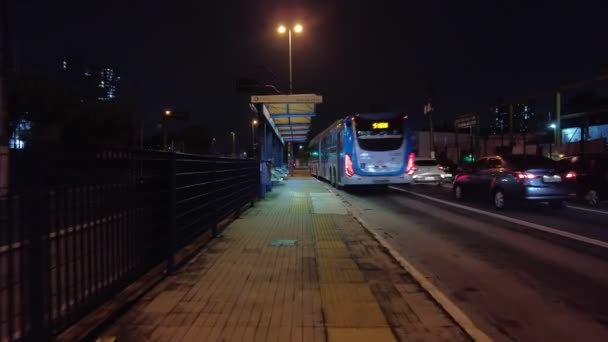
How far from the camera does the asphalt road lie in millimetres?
5047

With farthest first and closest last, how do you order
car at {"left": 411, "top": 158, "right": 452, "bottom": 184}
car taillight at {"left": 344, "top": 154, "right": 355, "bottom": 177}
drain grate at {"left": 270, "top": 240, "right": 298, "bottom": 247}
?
car at {"left": 411, "top": 158, "right": 452, "bottom": 184} → car taillight at {"left": 344, "top": 154, "right": 355, "bottom": 177} → drain grate at {"left": 270, "top": 240, "right": 298, "bottom": 247}

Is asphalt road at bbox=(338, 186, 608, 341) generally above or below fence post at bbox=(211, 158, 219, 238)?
below

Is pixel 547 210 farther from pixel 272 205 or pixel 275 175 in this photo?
pixel 275 175

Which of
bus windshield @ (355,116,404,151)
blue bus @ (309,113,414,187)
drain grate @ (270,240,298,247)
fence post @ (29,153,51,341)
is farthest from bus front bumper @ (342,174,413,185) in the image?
fence post @ (29,153,51,341)

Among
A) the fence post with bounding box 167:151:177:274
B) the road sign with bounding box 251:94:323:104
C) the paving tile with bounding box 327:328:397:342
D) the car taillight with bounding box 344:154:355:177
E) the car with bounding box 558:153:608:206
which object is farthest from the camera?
the car taillight with bounding box 344:154:355:177

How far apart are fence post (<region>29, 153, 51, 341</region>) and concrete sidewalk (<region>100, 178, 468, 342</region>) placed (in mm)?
863

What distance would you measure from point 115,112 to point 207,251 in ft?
146

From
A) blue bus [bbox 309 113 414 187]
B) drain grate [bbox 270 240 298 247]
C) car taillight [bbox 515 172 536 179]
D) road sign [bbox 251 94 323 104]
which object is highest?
road sign [bbox 251 94 323 104]

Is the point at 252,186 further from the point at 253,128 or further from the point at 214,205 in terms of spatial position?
the point at 214,205

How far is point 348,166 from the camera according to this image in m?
21.1

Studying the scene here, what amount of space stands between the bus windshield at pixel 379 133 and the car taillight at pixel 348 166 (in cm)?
83

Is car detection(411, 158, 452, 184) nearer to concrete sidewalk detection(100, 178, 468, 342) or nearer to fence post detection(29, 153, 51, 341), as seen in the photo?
concrete sidewalk detection(100, 178, 468, 342)

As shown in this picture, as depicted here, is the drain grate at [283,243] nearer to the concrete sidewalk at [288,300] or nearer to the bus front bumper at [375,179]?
the concrete sidewalk at [288,300]

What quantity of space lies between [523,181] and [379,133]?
7.89 m
